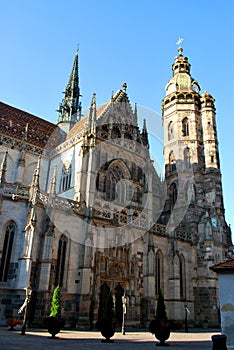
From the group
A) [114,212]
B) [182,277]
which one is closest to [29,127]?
[114,212]

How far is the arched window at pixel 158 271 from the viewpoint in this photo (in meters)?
28.9

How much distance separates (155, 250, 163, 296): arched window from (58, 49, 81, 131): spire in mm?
22611

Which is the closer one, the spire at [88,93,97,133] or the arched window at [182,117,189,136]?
the spire at [88,93,97,133]

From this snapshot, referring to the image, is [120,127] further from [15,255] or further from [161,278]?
[15,255]

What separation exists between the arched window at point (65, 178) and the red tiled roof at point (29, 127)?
200 inches

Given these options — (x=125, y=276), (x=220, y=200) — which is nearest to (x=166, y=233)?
(x=125, y=276)

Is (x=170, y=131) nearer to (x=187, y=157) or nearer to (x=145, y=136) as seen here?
(x=187, y=157)

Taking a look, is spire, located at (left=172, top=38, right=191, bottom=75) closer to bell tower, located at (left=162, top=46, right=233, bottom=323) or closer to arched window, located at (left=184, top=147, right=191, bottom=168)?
bell tower, located at (left=162, top=46, right=233, bottom=323)

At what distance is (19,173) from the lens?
1189 inches

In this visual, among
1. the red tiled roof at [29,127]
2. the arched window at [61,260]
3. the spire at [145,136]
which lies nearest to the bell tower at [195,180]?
the spire at [145,136]

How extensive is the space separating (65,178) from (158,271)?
12.2 meters

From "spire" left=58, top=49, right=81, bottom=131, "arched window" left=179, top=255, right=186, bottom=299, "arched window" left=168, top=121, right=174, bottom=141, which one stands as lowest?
"arched window" left=179, top=255, right=186, bottom=299

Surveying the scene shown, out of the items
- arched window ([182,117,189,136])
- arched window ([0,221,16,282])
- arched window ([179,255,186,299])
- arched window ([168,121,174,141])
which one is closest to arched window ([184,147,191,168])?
arched window ([182,117,189,136])

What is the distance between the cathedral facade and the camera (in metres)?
21.9
